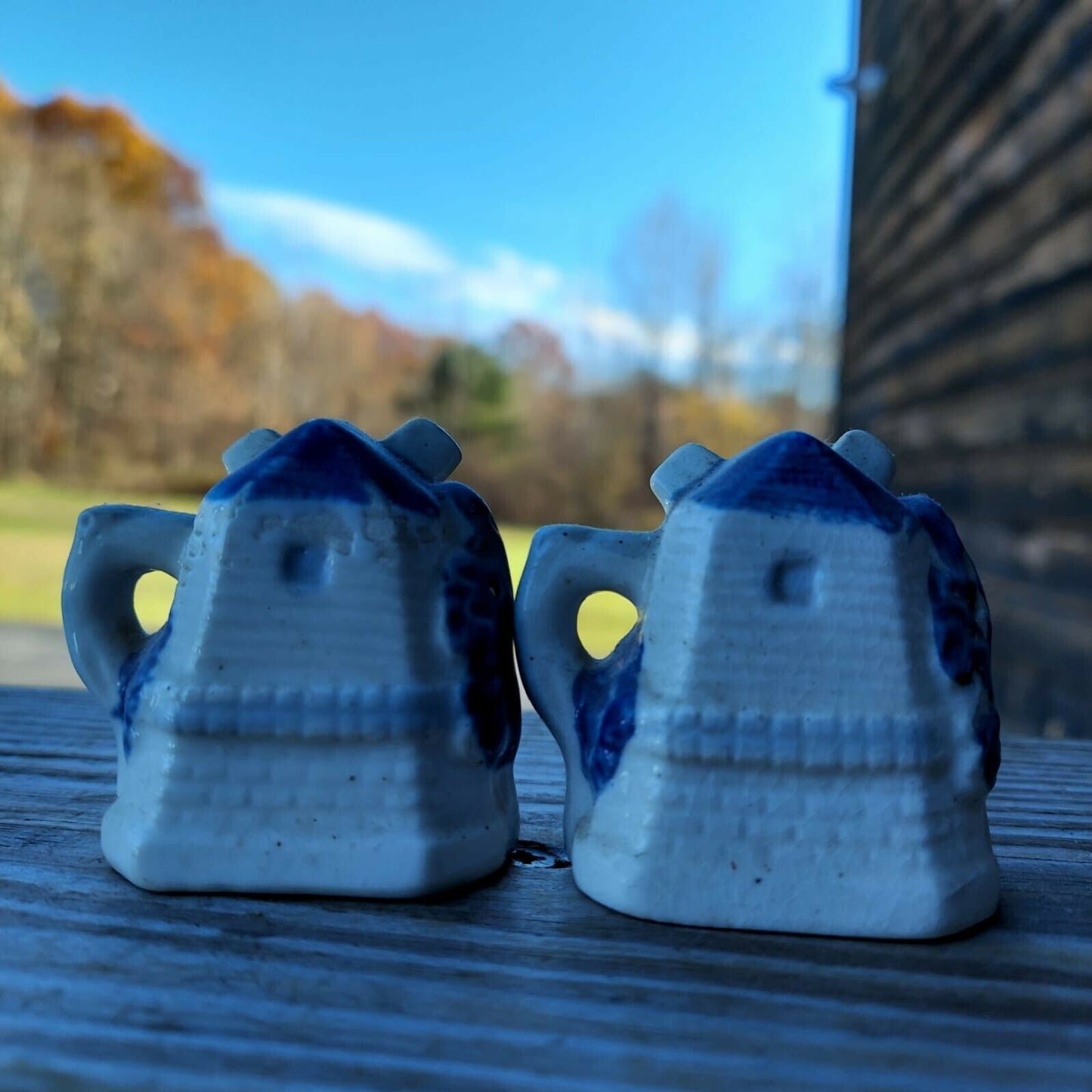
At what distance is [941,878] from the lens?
540 millimetres

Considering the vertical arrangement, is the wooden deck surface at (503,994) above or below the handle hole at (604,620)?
above

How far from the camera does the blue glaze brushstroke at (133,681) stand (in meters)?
0.60

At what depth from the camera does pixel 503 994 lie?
47 cm

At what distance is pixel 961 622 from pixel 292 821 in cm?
42

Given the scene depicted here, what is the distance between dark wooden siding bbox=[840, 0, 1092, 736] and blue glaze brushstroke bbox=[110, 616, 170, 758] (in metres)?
1.40

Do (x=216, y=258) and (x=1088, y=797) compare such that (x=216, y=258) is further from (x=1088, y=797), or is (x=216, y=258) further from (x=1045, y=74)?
(x=1088, y=797)

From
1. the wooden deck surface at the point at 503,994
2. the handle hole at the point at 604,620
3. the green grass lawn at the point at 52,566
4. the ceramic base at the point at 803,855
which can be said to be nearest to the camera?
the wooden deck surface at the point at 503,994

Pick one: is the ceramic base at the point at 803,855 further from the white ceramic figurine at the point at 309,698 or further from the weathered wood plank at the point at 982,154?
the weathered wood plank at the point at 982,154

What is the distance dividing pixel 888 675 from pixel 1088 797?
40 cm

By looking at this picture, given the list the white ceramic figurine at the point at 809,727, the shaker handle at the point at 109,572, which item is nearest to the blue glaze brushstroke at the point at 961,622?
the white ceramic figurine at the point at 809,727

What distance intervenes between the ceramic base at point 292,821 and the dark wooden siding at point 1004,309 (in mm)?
1307

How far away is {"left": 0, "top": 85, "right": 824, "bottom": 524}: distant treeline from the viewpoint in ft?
22.8

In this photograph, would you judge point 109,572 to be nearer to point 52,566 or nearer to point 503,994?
point 503,994

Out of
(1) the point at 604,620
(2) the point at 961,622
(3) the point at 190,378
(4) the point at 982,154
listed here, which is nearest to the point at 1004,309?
(4) the point at 982,154
